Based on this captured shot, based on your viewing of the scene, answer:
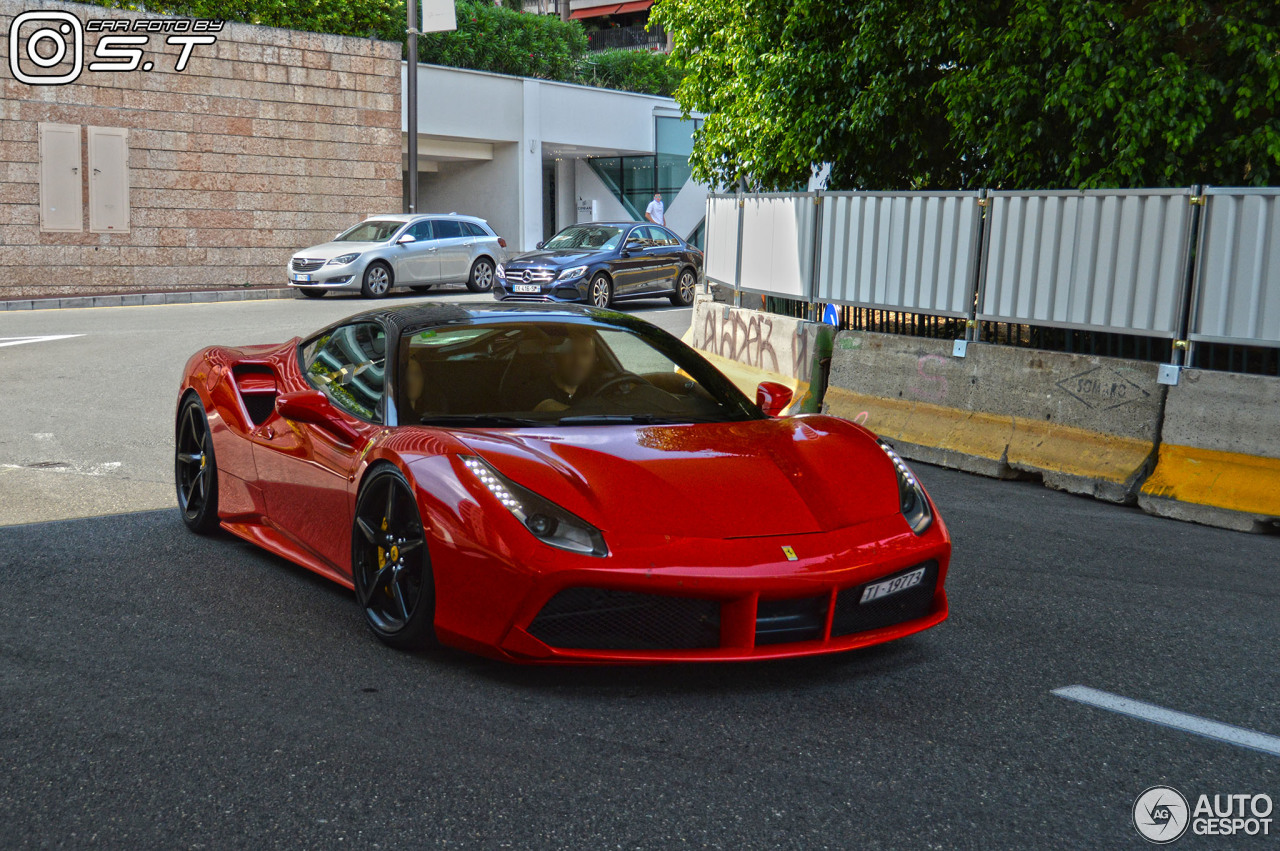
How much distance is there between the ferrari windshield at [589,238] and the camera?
67.5 feet

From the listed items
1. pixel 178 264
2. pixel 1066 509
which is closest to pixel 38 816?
pixel 1066 509

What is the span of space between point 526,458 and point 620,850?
153cm

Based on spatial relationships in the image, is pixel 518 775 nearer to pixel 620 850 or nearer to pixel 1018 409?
pixel 620 850

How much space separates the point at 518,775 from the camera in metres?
3.21

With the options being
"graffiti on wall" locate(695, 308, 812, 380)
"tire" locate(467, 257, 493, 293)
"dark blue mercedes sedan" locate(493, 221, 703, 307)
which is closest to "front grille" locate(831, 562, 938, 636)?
"graffiti on wall" locate(695, 308, 812, 380)

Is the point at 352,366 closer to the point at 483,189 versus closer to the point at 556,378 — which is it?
the point at 556,378

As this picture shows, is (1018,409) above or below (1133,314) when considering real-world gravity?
below

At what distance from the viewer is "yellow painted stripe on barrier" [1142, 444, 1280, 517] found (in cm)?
648

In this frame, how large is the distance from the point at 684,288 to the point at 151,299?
936cm

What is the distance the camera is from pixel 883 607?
400 cm

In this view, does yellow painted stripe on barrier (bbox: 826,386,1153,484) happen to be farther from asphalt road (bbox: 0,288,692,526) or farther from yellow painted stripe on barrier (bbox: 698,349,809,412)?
asphalt road (bbox: 0,288,692,526)

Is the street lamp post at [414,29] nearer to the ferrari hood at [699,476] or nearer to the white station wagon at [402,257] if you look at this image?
the white station wagon at [402,257]

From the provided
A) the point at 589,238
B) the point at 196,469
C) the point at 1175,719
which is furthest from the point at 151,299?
the point at 1175,719

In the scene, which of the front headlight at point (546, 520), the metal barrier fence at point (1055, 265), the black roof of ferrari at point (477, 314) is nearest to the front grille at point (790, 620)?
the front headlight at point (546, 520)
